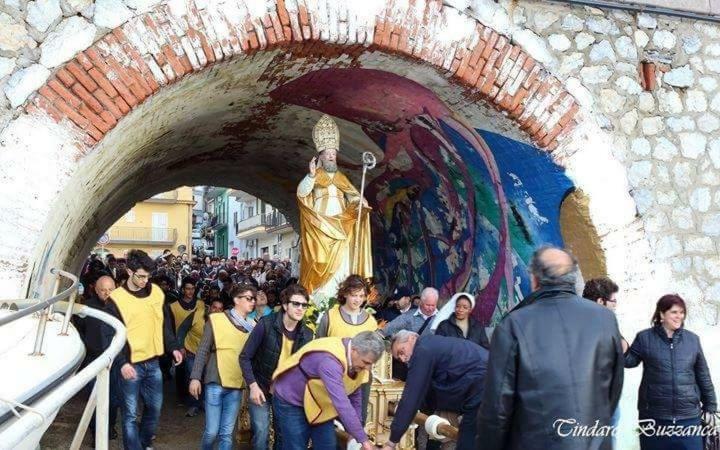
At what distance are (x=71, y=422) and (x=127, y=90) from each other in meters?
3.03

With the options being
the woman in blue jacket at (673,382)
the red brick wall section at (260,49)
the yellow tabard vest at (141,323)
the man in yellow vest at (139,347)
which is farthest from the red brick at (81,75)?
the woman in blue jacket at (673,382)

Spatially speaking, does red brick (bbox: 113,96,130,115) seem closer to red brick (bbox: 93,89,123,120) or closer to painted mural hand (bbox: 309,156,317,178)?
red brick (bbox: 93,89,123,120)

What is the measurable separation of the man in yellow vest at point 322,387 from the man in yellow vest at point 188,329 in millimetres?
3090

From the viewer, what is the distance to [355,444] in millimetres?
4535

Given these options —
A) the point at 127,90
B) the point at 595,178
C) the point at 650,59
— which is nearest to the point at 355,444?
the point at 127,90

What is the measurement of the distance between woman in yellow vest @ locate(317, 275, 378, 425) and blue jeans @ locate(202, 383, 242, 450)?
84 centimetres

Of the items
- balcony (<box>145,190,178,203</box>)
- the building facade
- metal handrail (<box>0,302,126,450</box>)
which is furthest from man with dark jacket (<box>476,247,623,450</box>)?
balcony (<box>145,190,178,203</box>)

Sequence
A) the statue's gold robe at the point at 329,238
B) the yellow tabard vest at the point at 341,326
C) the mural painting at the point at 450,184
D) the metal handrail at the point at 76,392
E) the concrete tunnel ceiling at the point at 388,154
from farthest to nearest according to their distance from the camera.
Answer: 1. the statue's gold robe at the point at 329,238
2. the mural painting at the point at 450,184
3. the concrete tunnel ceiling at the point at 388,154
4. the yellow tabard vest at the point at 341,326
5. the metal handrail at the point at 76,392

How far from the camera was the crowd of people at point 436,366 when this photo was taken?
2.98 meters

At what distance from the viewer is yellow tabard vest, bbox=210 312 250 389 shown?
5.41m

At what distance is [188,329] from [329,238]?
1.78m

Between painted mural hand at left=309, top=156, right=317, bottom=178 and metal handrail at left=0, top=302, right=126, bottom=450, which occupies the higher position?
painted mural hand at left=309, top=156, right=317, bottom=178

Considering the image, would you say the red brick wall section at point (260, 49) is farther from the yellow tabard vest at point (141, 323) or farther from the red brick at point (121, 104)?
the yellow tabard vest at point (141, 323)

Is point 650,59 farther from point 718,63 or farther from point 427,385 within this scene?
point 427,385
